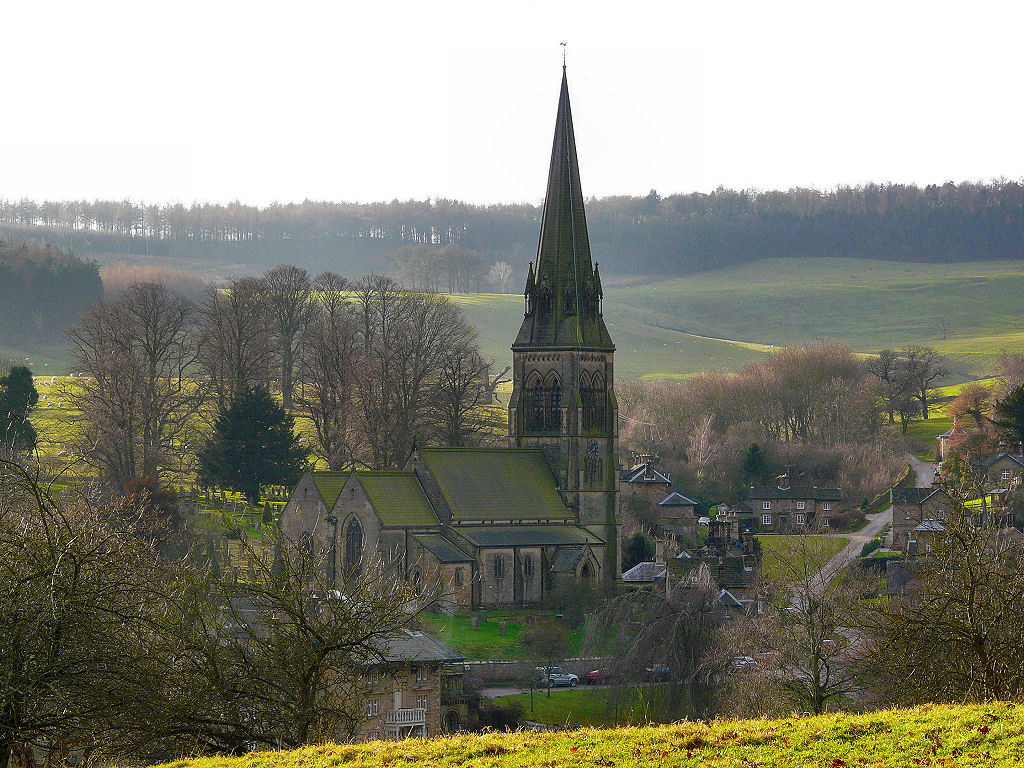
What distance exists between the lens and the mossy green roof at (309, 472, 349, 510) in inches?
2514

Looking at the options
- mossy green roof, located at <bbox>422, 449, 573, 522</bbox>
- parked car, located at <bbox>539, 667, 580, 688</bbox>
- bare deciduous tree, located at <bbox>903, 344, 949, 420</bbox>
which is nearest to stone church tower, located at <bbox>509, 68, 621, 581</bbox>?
mossy green roof, located at <bbox>422, 449, 573, 522</bbox>

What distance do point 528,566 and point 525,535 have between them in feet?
4.43

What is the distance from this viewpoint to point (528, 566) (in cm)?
6406

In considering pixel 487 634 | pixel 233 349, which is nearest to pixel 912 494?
pixel 487 634

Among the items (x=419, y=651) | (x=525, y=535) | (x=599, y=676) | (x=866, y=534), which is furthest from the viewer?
(x=866, y=534)

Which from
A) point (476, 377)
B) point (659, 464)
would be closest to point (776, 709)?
point (476, 377)

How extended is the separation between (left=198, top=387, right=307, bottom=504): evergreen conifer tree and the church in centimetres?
751

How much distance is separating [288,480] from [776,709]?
4161 cm

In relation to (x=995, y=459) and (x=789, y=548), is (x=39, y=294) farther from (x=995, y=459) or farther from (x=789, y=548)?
(x=995, y=459)

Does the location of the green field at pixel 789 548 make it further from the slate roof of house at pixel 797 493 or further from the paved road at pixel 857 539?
the slate roof of house at pixel 797 493

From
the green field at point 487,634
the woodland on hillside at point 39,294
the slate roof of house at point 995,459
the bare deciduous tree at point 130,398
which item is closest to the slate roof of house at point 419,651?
the green field at point 487,634

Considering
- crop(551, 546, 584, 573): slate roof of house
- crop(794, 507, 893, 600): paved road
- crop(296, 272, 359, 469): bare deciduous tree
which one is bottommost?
crop(794, 507, 893, 600): paved road

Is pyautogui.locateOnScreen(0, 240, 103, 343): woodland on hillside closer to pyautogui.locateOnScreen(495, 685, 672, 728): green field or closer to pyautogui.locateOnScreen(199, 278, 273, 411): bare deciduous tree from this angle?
pyautogui.locateOnScreen(199, 278, 273, 411): bare deciduous tree

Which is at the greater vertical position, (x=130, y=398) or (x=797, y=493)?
(x=130, y=398)
